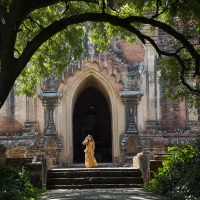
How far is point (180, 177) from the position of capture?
33.3ft

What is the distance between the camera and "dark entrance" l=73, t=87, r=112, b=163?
2459 cm

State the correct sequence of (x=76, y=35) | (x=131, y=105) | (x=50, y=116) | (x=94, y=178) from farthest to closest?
1. (x=131, y=105)
2. (x=50, y=116)
3. (x=76, y=35)
4. (x=94, y=178)

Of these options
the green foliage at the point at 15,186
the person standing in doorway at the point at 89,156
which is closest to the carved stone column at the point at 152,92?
the person standing in doorway at the point at 89,156

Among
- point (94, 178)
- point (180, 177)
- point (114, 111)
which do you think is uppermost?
point (114, 111)

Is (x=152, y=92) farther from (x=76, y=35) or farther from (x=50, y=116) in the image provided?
(x=76, y=35)

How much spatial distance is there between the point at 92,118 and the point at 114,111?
16.5ft

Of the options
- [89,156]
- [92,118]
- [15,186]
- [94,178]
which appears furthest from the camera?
[92,118]

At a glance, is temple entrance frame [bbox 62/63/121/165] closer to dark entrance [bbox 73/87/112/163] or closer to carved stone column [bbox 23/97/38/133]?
carved stone column [bbox 23/97/38/133]

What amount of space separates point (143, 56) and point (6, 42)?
1135 centimetres

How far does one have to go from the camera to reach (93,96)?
2489 centimetres

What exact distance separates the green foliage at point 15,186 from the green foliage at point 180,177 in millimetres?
2734

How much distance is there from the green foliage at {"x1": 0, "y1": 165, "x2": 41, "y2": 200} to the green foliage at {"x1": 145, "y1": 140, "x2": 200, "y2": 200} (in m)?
2.73

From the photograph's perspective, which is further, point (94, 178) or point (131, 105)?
point (131, 105)

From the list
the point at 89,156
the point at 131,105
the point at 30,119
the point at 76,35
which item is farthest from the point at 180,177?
the point at 30,119
